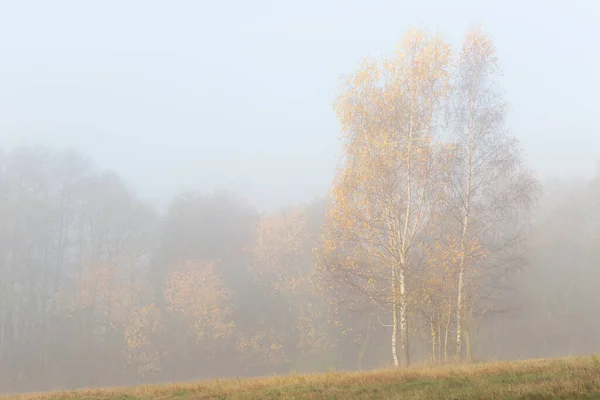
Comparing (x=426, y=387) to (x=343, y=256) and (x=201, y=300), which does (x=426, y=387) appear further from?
(x=201, y=300)

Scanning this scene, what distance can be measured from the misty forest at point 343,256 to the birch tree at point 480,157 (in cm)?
12

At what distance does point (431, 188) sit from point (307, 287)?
76.2 ft

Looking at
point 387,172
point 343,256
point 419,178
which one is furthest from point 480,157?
point 343,256

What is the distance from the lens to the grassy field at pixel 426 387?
304 inches

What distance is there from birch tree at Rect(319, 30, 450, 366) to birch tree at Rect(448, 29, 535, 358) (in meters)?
1.85

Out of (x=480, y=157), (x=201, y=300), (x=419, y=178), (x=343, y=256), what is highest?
(x=480, y=157)

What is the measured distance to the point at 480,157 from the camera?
82.9 ft

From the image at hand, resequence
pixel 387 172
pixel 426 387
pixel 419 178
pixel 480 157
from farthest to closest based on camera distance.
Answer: pixel 480 157 < pixel 419 178 < pixel 387 172 < pixel 426 387

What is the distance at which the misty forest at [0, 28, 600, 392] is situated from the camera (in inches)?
929

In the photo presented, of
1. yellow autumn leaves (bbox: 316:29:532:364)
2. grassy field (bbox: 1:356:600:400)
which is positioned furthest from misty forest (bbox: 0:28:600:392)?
grassy field (bbox: 1:356:600:400)

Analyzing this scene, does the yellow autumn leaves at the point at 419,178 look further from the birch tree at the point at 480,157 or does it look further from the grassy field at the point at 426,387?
the grassy field at the point at 426,387

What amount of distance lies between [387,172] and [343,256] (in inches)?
205

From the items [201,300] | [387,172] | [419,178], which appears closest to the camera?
[387,172]

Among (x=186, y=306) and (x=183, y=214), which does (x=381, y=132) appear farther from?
(x=183, y=214)
